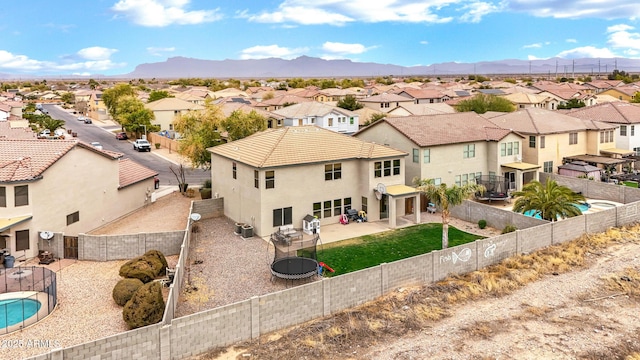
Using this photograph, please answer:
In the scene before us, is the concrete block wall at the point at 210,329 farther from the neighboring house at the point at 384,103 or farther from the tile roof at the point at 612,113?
the neighboring house at the point at 384,103

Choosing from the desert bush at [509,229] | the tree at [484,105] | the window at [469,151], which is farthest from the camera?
the tree at [484,105]

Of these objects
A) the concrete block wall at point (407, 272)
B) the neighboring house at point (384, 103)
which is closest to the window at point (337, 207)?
the concrete block wall at point (407, 272)

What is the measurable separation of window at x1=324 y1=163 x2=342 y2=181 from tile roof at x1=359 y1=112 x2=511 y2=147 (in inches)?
317

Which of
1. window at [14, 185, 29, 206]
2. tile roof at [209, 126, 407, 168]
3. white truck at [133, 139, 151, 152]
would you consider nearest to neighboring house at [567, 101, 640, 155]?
tile roof at [209, 126, 407, 168]

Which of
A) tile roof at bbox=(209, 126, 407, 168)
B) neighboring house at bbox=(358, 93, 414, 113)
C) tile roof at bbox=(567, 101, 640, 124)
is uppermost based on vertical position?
neighboring house at bbox=(358, 93, 414, 113)

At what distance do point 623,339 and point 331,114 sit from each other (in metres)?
59.8

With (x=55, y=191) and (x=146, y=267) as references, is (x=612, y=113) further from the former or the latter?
(x=55, y=191)

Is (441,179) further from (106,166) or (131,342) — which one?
(131,342)

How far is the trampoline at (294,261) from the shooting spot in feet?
84.5

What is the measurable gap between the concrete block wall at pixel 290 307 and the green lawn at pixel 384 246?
527 centimetres

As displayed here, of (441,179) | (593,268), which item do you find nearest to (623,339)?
(593,268)

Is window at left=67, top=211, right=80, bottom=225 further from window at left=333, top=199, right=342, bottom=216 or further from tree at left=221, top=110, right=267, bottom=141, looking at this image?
tree at left=221, top=110, right=267, bottom=141

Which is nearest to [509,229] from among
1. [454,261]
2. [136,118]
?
[454,261]

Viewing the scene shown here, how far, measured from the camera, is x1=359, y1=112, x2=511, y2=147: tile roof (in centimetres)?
4291
